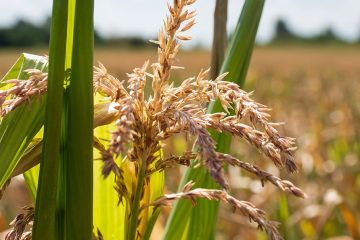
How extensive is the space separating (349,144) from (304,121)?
4.54 feet

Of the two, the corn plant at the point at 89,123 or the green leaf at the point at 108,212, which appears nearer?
the corn plant at the point at 89,123

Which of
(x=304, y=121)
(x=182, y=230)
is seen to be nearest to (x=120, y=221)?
(x=182, y=230)

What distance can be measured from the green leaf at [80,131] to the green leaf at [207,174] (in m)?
0.18

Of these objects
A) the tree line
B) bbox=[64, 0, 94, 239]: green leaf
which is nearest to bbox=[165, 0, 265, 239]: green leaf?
bbox=[64, 0, 94, 239]: green leaf

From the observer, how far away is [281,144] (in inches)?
17.4

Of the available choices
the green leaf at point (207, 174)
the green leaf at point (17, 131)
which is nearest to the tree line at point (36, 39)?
the green leaf at point (207, 174)

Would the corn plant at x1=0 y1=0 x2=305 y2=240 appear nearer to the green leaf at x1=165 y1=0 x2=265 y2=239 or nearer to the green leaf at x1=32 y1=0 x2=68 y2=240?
the green leaf at x1=32 y1=0 x2=68 y2=240

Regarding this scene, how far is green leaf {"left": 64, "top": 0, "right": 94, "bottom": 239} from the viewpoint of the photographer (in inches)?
18.1

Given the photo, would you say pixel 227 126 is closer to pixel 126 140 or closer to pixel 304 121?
pixel 126 140

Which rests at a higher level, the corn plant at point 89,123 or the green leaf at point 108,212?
the corn plant at point 89,123

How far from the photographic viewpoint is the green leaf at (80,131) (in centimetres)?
46

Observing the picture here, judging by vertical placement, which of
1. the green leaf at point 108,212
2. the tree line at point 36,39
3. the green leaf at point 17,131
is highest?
the green leaf at point 17,131

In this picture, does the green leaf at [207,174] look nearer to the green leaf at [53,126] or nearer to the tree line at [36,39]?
the green leaf at [53,126]

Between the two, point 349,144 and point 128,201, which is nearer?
point 128,201
